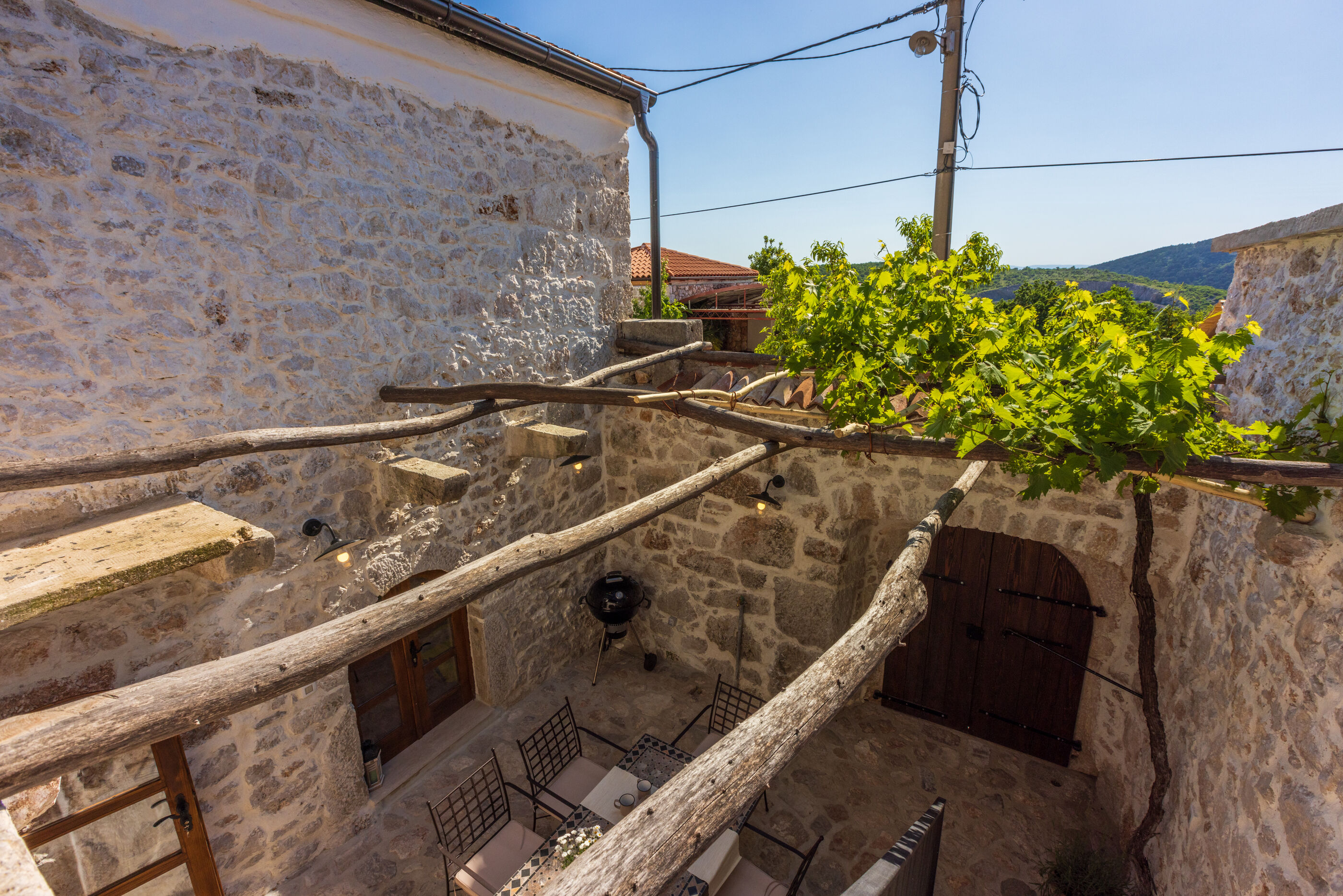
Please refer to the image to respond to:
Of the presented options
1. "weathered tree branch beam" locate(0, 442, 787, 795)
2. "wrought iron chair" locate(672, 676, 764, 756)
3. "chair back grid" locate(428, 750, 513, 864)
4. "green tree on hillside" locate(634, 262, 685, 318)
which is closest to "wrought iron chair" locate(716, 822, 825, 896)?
"wrought iron chair" locate(672, 676, 764, 756)

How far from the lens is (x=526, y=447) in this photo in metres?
4.29

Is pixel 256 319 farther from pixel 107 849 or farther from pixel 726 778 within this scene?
pixel 726 778

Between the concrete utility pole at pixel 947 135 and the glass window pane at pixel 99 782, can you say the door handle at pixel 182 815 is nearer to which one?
the glass window pane at pixel 99 782

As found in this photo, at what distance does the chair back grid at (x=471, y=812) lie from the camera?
3.52m

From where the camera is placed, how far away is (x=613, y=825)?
8.25ft

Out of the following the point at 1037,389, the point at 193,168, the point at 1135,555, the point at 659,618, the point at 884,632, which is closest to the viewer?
the point at 884,632

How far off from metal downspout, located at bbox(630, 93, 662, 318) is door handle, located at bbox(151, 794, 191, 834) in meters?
4.86

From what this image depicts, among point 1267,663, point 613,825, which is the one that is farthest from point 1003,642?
point 613,825

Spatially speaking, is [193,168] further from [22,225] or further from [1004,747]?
[1004,747]

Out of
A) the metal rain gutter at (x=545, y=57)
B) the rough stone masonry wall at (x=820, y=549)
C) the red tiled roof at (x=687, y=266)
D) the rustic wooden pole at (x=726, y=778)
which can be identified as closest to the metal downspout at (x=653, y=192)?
the metal rain gutter at (x=545, y=57)

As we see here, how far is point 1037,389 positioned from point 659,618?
4337 millimetres

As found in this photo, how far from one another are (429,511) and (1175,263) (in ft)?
86.3

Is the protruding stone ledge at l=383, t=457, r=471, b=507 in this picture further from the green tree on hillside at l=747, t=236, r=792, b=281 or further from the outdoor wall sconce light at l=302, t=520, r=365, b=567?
the green tree on hillside at l=747, t=236, r=792, b=281

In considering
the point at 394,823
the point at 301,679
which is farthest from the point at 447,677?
the point at 301,679
